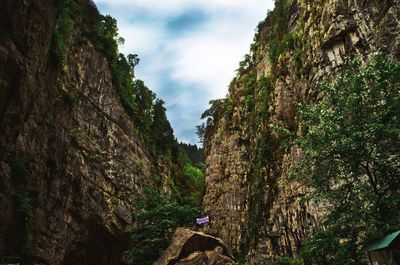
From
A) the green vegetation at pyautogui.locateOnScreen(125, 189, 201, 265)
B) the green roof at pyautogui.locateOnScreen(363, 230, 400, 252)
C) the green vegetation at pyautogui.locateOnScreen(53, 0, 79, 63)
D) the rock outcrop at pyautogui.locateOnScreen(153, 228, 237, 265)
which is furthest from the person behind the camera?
the green vegetation at pyautogui.locateOnScreen(125, 189, 201, 265)

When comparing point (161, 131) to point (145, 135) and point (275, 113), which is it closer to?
point (145, 135)

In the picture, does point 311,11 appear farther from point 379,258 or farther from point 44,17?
point 379,258

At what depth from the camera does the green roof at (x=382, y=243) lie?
33.4 feet

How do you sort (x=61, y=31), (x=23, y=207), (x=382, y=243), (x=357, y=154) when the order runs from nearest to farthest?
(x=382, y=243)
(x=357, y=154)
(x=23, y=207)
(x=61, y=31)

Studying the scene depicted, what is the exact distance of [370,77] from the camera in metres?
13.9

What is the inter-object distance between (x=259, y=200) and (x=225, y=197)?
21.0 ft

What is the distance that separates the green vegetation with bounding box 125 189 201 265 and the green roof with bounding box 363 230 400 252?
1875 cm

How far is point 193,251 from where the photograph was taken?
2514 centimetres

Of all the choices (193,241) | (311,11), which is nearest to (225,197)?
(193,241)

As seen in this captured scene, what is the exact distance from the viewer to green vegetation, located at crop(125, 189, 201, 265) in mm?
27922

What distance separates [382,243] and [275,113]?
20.5 meters

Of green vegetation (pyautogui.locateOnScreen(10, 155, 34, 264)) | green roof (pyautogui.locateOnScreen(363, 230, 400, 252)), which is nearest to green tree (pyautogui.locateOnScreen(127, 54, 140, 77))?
green vegetation (pyautogui.locateOnScreen(10, 155, 34, 264))

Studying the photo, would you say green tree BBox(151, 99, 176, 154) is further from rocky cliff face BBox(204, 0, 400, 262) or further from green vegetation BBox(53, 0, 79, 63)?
green vegetation BBox(53, 0, 79, 63)

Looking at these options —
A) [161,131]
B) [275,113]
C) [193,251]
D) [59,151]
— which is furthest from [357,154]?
[161,131]
